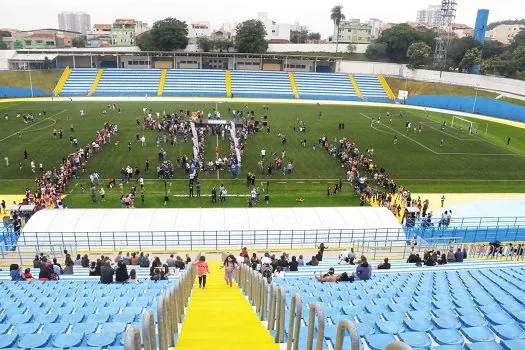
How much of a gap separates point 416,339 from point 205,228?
51.5 ft

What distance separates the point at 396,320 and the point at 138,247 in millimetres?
14978

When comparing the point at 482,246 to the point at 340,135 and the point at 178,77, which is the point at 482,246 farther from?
the point at 178,77

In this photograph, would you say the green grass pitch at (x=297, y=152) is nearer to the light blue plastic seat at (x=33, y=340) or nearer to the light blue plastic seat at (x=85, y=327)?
the light blue plastic seat at (x=85, y=327)

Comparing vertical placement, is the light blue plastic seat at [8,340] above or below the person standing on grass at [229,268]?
above

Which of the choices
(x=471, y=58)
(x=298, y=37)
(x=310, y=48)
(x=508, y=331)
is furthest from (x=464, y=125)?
(x=298, y=37)

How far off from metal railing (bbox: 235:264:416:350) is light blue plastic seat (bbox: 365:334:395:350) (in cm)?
55

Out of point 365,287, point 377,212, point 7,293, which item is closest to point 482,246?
point 377,212

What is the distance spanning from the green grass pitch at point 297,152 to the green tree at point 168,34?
30281mm

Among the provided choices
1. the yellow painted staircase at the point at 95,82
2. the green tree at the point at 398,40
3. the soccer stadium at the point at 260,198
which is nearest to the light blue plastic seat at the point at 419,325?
the soccer stadium at the point at 260,198

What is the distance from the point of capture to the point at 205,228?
20.4m

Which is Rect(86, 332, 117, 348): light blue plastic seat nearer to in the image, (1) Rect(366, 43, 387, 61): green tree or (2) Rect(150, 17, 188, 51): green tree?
(2) Rect(150, 17, 188, 51): green tree

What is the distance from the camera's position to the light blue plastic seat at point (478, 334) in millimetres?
5566

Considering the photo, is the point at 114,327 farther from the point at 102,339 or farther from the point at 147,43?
the point at 147,43

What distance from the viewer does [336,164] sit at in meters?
33.7
